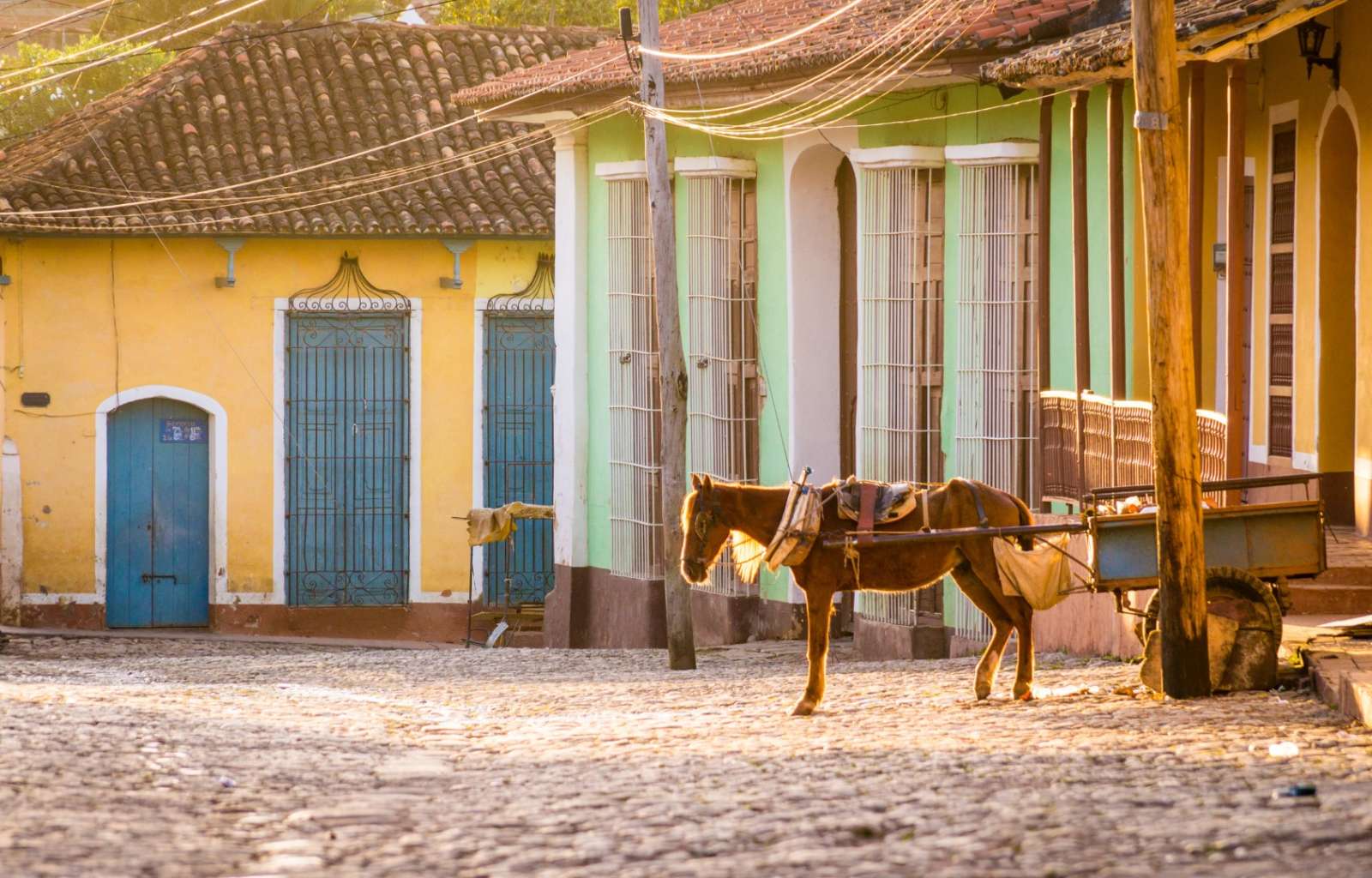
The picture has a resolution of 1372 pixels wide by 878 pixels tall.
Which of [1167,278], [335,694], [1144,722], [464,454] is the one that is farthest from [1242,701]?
[464,454]

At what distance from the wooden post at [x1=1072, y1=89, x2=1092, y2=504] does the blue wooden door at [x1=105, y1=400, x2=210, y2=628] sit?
42.4 feet

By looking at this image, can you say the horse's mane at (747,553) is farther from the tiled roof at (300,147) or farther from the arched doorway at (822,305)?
the tiled roof at (300,147)

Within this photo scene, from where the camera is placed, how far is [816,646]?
1076 centimetres

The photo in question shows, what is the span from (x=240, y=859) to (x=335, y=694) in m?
7.02

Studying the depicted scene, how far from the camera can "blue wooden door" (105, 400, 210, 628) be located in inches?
950

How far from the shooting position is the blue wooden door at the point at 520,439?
24.6 meters

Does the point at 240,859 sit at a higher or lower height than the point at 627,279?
lower

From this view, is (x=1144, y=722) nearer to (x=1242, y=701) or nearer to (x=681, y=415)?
(x=1242, y=701)

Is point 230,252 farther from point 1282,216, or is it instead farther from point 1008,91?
point 1282,216

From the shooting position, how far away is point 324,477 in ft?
79.8

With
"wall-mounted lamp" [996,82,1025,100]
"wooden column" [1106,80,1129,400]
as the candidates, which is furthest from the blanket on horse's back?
"wall-mounted lamp" [996,82,1025,100]

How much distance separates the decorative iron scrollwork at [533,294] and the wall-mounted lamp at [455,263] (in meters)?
0.44

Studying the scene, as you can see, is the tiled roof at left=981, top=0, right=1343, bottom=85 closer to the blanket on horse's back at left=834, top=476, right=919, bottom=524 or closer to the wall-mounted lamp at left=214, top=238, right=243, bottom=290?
the blanket on horse's back at left=834, top=476, right=919, bottom=524

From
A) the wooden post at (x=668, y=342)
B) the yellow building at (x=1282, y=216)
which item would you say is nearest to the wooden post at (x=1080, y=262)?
the yellow building at (x=1282, y=216)
